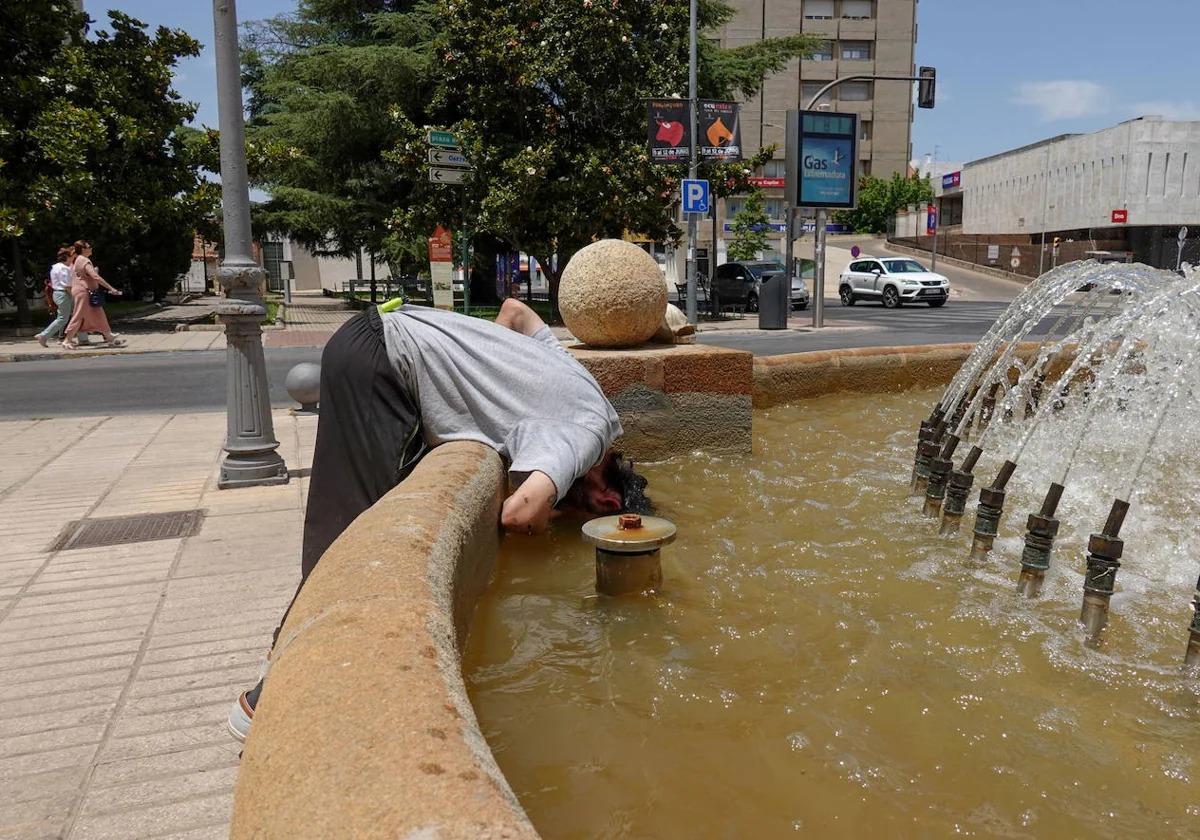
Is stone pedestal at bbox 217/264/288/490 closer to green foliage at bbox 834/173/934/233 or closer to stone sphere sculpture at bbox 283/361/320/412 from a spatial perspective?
stone sphere sculpture at bbox 283/361/320/412

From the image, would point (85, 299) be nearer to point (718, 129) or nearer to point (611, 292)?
point (718, 129)

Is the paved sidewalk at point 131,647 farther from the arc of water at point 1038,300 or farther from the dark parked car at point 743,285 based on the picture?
the dark parked car at point 743,285

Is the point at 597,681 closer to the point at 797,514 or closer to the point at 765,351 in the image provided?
the point at 797,514

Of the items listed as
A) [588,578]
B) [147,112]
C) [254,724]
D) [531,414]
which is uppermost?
[147,112]

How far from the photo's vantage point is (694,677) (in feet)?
9.23

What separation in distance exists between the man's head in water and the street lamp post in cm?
305

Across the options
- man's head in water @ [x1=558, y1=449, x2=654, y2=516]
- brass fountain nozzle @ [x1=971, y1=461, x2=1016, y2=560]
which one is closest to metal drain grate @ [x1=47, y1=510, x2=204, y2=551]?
man's head in water @ [x1=558, y1=449, x2=654, y2=516]

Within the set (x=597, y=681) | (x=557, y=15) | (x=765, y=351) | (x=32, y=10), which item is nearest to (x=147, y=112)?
(x=32, y=10)

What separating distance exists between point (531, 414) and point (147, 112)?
69.0 ft

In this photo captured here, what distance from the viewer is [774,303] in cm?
2178

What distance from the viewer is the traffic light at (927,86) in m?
21.9

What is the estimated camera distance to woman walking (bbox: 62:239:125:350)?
16156 millimetres

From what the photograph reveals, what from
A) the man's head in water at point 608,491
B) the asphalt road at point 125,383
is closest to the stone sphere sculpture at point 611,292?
the man's head in water at point 608,491

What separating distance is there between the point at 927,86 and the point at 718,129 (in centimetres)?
645
